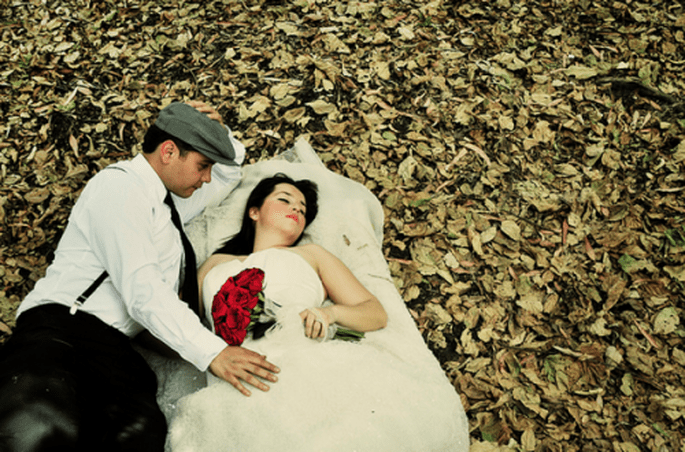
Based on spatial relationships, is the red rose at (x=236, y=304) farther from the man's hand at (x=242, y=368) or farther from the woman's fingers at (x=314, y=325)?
the woman's fingers at (x=314, y=325)

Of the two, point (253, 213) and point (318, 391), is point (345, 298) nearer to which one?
point (318, 391)

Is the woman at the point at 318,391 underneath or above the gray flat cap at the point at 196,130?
underneath

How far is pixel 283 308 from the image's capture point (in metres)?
2.93

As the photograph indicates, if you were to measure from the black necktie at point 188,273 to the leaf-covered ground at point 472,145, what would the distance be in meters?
1.64

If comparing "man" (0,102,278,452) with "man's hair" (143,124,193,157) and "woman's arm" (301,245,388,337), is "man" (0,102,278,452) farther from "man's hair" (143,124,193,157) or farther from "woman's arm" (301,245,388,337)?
"woman's arm" (301,245,388,337)

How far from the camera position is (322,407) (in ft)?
8.25

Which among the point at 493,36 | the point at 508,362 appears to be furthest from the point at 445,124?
the point at 508,362

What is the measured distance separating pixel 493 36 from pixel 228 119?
3.37 m

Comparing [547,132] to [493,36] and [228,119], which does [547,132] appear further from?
[228,119]

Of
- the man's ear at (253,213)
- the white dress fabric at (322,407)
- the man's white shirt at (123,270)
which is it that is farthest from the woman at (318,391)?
the man's ear at (253,213)

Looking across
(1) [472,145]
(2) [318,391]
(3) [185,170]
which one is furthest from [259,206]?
(1) [472,145]

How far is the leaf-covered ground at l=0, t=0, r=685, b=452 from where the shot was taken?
3.65 m

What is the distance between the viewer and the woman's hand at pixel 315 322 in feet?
9.24

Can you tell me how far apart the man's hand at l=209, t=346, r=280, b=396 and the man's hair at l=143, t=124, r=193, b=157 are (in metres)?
1.35
